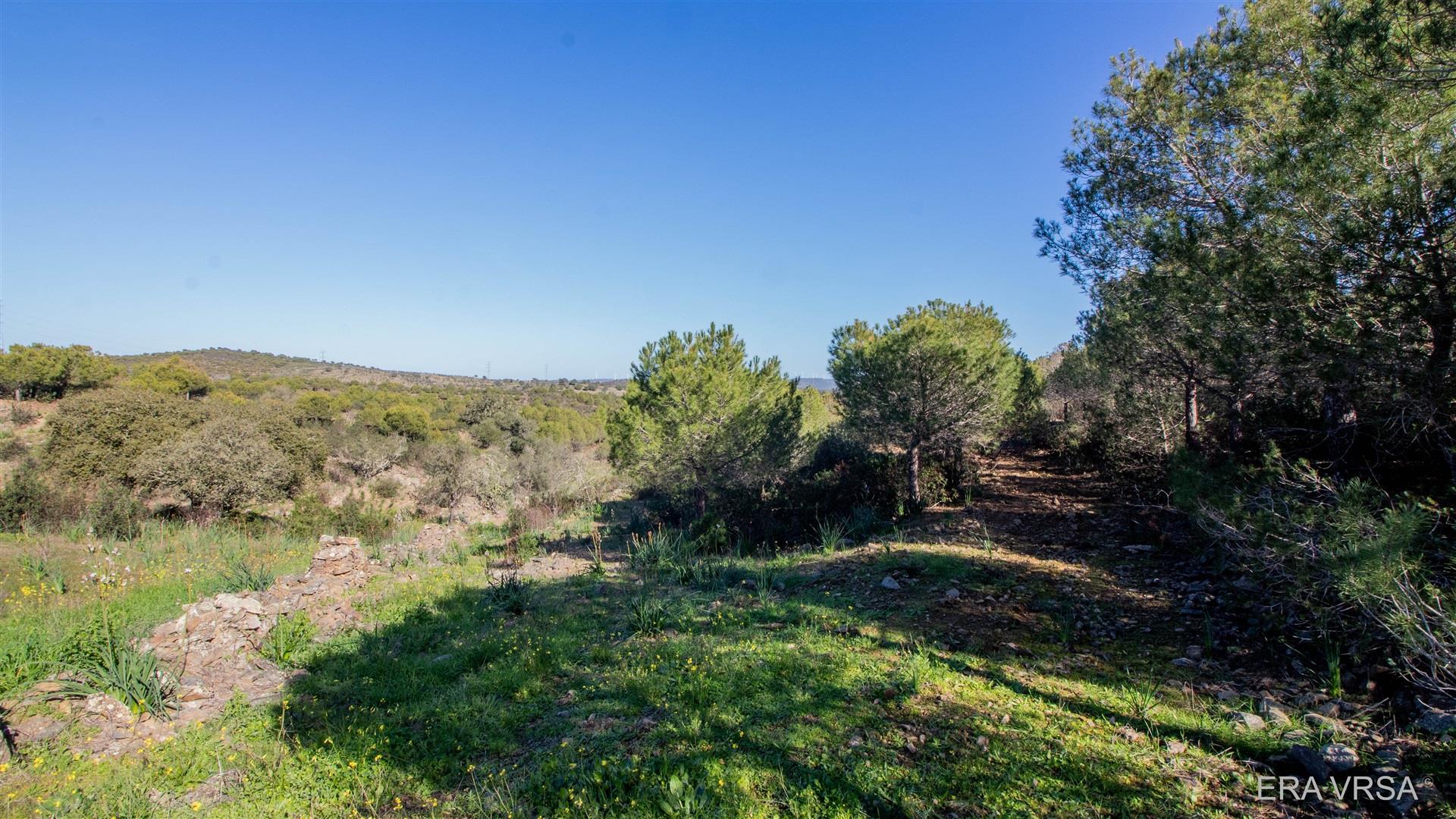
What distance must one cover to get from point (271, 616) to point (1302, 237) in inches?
410

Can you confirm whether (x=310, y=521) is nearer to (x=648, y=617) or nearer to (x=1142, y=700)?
(x=648, y=617)

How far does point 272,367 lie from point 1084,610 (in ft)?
253

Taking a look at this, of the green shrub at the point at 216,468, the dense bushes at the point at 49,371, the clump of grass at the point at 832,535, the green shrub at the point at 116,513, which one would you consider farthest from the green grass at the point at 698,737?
the dense bushes at the point at 49,371

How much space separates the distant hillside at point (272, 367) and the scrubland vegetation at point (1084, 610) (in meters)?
53.0

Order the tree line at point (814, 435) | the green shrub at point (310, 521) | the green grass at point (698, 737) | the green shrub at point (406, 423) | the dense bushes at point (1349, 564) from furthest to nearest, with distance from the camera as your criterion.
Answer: the green shrub at point (406, 423)
the green shrub at point (310, 521)
the tree line at point (814, 435)
the dense bushes at point (1349, 564)
the green grass at point (698, 737)

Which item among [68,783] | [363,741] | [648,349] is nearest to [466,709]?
[363,741]

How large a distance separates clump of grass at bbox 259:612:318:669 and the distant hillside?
52.5m

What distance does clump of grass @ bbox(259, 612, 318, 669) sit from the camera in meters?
5.30

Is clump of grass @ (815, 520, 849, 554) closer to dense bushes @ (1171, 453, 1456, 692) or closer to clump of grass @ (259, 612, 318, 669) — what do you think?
dense bushes @ (1171, 453, 1456, 692)

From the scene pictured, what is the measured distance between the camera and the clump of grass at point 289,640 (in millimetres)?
5305

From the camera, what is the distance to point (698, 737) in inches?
141

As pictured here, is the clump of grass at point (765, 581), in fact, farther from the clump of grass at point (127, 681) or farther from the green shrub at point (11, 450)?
the green shrub at point (11, 450)

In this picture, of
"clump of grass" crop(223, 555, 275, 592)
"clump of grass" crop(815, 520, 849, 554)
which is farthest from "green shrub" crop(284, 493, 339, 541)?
"clump of grass" crop(815, 520, 849, 554)

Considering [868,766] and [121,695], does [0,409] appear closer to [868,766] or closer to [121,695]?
[121,695]
